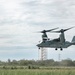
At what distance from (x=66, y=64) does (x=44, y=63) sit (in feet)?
63.3

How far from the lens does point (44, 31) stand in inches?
3895

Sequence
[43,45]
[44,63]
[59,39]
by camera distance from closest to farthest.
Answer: [43,45]
[59,39]
[44,63]

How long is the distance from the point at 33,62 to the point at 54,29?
36.9m

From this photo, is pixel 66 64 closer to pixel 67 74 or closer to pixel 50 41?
pixel 50 41

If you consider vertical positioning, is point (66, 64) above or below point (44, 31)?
below

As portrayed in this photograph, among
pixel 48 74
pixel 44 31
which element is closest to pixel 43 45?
pixel 44 31

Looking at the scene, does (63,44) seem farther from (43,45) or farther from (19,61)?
(19,61)

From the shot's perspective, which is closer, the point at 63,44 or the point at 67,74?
the point at 67,74

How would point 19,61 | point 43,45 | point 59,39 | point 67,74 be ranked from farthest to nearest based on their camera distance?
1. point 19,61
2. point 59,39
3. point 43,45
4. point 67,74

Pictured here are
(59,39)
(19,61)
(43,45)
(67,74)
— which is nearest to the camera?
(67,74)

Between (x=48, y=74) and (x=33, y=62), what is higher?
(x=33, y=62)

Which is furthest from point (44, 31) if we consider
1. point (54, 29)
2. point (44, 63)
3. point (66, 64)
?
point (44, 63)

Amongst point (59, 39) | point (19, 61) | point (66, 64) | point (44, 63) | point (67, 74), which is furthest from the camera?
point (19, 61)

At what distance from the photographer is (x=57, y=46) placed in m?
90.4
